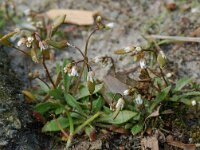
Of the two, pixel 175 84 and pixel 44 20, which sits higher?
pixel 44 20

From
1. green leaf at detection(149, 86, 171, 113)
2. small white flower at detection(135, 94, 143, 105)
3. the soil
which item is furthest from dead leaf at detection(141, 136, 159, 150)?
the soil

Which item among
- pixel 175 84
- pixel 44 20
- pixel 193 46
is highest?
pixel 44 20

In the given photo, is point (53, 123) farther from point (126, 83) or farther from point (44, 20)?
point (44, 20)

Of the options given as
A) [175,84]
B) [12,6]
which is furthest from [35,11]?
[175,84]

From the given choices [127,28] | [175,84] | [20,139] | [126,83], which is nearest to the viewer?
[20,139]

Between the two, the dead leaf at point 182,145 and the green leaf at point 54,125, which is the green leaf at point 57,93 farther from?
the dead leaf at point 182,145

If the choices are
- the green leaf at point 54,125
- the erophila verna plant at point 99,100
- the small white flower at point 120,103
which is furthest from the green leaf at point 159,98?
the green leaf at point 54,125
